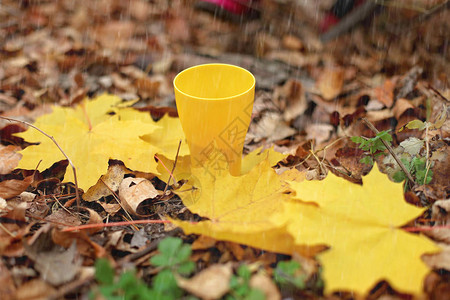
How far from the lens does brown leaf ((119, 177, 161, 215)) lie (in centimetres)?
101

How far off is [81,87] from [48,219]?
85 centimetres

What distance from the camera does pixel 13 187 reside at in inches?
41.1

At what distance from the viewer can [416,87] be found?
4.61ft

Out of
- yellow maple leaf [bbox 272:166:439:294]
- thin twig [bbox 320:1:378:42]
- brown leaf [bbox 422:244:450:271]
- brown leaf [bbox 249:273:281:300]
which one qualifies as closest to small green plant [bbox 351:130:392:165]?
yellow maple leaf [bbox 272:166:439:294]

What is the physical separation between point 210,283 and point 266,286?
10cm

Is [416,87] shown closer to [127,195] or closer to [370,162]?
[370,162]

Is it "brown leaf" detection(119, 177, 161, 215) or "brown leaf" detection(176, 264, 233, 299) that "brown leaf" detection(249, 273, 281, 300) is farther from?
"brown leaf" detection(119, 177, 161, 215)

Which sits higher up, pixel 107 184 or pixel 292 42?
pixel 292 42

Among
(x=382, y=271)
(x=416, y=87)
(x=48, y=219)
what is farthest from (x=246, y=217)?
(x=416, y=87)

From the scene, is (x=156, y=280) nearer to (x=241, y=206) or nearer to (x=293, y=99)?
(x=241, y=206)

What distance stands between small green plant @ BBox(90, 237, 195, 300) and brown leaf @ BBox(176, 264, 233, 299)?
2 cm

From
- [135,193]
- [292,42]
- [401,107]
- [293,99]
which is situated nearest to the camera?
[135,193]

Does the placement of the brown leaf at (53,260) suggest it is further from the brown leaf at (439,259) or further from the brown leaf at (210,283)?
the brown leaf at (439,259)

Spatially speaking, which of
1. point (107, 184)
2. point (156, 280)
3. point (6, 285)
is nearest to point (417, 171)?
point (156, 280)
